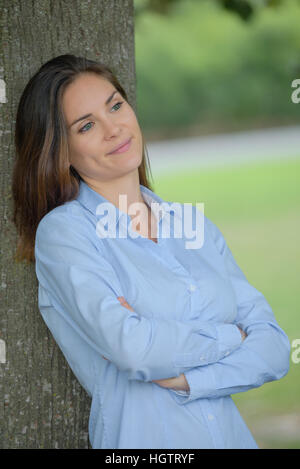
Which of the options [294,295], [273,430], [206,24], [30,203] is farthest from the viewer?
[206,24]

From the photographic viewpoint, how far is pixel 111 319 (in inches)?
62.8

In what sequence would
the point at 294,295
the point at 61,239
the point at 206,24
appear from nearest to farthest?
the point at 61,239 → the point at 294,295 → the point at 206,24

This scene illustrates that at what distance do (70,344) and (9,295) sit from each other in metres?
0.35

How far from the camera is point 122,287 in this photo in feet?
5.65

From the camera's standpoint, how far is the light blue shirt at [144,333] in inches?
63.5

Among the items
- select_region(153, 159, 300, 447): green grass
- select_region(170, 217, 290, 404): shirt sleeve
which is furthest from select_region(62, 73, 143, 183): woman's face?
select_region(153, 159, 300, 447): green grass

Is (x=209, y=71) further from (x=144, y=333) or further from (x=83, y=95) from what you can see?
(x=144, y=333)

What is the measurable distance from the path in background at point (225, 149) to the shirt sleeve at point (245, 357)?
416 inches

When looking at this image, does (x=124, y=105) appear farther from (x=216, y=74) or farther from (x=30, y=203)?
(x=216, y=74)

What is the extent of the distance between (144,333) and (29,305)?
570 millimetres

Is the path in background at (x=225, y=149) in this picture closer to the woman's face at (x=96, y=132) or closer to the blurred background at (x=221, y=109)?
the blurred background at (x=221, y=109)

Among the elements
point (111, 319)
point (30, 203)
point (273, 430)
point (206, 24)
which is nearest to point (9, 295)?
point (30, 203)

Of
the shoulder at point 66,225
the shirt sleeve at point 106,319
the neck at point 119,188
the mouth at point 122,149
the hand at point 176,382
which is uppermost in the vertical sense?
the mouth at point 122,149

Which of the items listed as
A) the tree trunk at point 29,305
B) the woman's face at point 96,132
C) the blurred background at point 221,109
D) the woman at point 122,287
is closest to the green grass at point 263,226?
the blurred background at point 221,109
